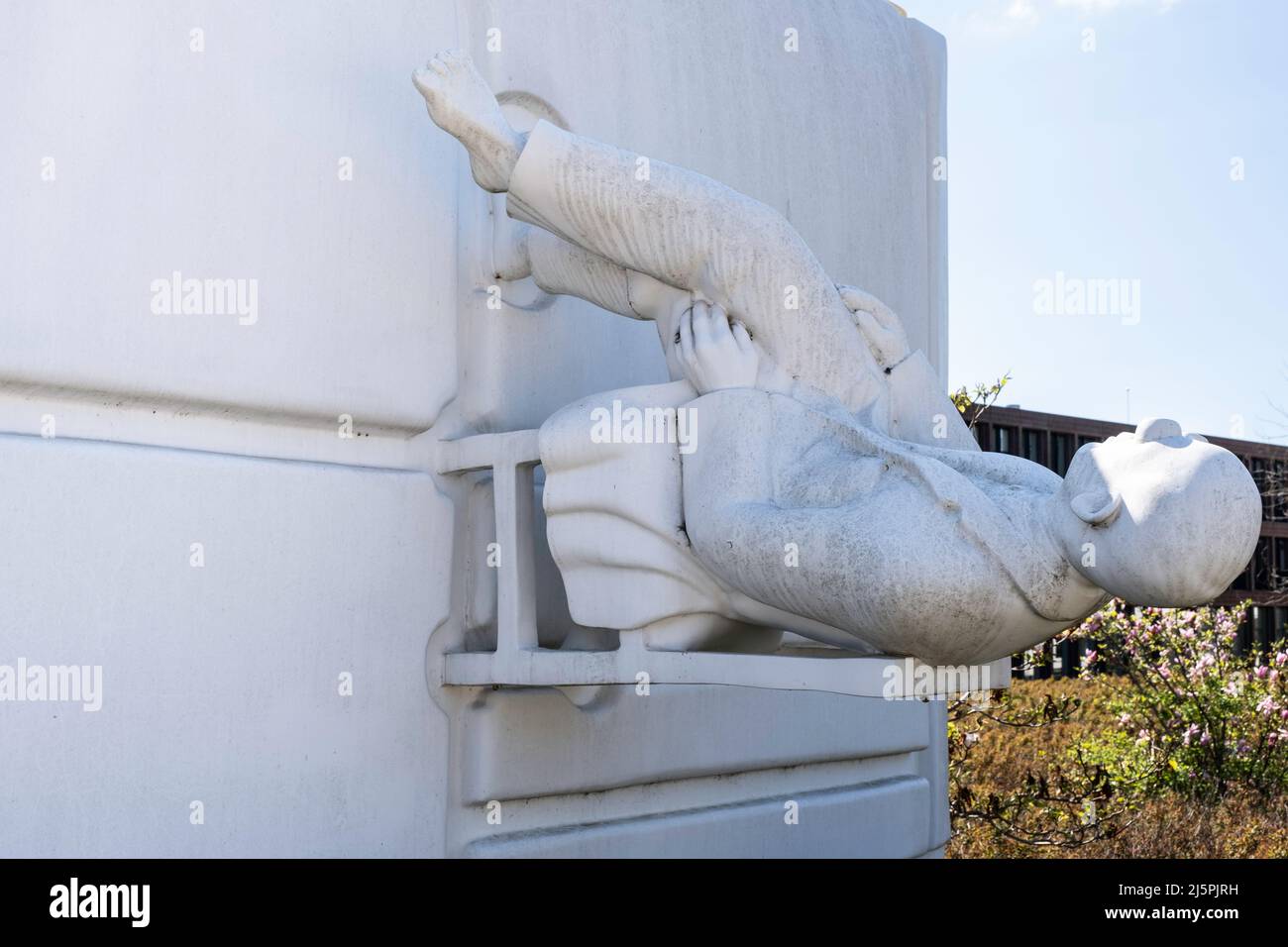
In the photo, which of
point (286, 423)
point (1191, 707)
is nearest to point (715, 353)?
point (286, 423)

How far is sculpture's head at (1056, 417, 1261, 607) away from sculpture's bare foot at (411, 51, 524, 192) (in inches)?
50.7

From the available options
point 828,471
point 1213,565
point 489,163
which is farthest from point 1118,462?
point 489,163

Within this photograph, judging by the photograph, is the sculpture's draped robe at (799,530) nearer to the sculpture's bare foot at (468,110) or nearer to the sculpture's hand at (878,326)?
the sculpture's hand at (878,326)

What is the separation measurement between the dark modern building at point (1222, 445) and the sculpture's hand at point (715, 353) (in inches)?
320

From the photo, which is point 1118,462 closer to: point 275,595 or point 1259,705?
point 275,595

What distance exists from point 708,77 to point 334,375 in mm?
1539

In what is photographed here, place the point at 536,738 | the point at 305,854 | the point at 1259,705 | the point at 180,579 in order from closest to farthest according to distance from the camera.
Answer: the point at 180,579 < the point at 305,854 < the point at 536,738 < the point at 1259,705

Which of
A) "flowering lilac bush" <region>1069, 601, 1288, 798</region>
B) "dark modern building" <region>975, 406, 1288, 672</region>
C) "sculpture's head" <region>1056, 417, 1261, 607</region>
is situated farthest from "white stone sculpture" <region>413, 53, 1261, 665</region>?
"dark modern building" <region>975, 406, 1288, 672</region>

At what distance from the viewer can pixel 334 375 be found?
2.90 metres

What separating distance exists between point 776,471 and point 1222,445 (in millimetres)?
11749

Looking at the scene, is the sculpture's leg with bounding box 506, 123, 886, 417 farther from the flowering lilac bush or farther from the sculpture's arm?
the flowering lilac bush

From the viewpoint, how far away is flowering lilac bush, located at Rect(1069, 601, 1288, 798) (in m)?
7.54

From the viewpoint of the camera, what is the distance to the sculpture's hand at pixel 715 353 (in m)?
2.82

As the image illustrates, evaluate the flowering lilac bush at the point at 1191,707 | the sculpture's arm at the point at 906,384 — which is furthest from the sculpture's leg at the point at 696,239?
the flowering lilac bush at the point at 1191,707
